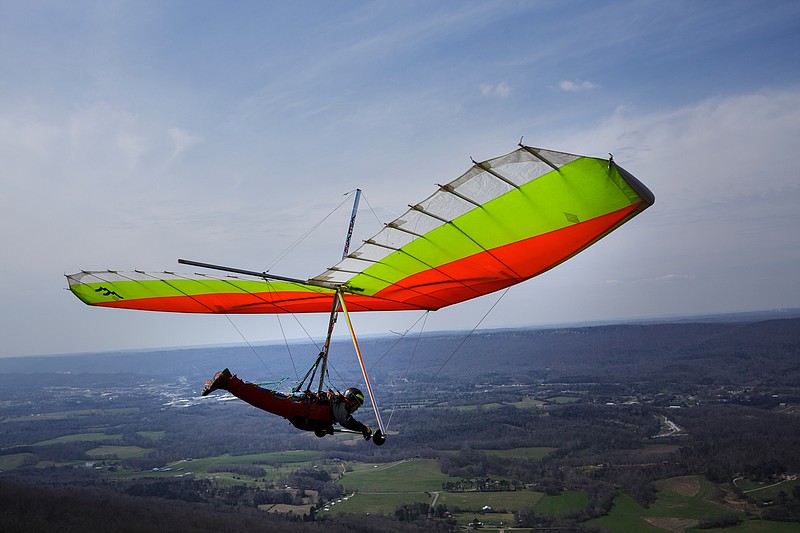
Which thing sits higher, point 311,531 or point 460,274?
point 460,274

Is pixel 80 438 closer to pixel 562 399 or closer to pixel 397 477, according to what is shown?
pixel 397 477

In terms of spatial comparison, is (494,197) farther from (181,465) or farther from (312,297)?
(181,465)

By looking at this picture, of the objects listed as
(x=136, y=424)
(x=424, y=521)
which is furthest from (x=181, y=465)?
(x=424, y=521)

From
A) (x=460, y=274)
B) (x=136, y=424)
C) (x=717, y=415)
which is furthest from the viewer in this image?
(x=136, y=424)

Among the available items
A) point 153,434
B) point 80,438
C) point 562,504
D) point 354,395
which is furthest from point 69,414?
point 354,395

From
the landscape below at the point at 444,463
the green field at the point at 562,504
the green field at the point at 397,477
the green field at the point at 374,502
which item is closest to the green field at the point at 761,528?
the landscape below at the point at 444,463

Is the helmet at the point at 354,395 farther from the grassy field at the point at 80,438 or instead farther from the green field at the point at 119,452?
the grassy field at the point at 80,438

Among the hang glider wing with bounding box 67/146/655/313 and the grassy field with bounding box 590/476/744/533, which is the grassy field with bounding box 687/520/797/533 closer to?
the grassy field with bounding box 590/476/744/533
